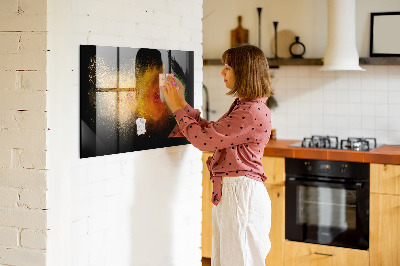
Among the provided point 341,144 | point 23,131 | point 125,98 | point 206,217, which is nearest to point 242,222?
point 125,98

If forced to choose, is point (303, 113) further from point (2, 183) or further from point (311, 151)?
point (2, 183)

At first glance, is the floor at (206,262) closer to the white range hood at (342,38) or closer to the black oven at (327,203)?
the black oven at (327,203)

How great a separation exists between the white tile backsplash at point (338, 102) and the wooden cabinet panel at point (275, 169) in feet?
2.26

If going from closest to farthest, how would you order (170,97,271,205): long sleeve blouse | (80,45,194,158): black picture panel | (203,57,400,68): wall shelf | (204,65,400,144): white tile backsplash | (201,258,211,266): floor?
(80,45,194,158): black picture panel
(170,97,271,205): long sleeve blouse
(203,57,400,68): wall shelf
(204,65,400,144): white tile backsplash
(201,258,211,266): floor

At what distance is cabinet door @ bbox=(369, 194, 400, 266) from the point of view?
13.4 ft

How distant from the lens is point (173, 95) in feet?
9.48

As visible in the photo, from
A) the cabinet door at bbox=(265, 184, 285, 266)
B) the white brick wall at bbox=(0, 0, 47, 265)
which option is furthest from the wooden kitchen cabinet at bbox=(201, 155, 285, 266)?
the white brick wall at bbox=(0, 0, 47, 265)

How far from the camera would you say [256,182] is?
2.83 metres

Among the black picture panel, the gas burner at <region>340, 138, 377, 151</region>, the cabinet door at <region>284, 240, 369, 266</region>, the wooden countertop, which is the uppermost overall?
the black picture panel

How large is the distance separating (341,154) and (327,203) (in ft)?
1.28

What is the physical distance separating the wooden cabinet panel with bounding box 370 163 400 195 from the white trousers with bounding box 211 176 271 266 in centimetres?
153

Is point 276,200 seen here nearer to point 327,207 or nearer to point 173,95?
point 327,207

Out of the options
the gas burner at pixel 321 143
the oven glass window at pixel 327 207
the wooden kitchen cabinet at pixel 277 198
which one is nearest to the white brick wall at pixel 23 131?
the wooden kitchen cabinet at pixel 277 198

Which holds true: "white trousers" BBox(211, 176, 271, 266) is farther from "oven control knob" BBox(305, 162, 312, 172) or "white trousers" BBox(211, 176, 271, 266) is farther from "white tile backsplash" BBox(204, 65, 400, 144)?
"white tile backsplash" BBox(204, 65, 400, 144)
